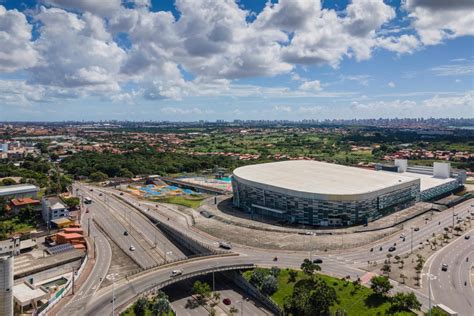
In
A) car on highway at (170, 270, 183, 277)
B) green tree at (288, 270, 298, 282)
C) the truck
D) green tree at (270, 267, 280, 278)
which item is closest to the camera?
the truck

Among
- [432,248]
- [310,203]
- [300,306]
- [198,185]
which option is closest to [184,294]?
[300,306]

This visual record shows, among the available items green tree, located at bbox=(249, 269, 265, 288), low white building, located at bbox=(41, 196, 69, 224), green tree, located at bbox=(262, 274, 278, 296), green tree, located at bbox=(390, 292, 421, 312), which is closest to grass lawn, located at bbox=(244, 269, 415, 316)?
green tree, located at bbox=(262, 274, 278, 296)

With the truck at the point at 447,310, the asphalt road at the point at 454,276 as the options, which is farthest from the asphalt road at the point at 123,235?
the asphalt road at the point at 454,276

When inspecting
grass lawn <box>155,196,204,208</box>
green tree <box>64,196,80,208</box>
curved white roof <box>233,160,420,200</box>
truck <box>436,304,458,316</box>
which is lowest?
grass lawn <box>155,196,204,208</box>

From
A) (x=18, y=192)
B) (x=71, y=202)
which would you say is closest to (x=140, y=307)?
(x=71, y=202)

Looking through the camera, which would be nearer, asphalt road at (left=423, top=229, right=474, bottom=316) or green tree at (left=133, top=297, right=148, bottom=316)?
green tree at (left=133, top=297, right=148, bottom=316)

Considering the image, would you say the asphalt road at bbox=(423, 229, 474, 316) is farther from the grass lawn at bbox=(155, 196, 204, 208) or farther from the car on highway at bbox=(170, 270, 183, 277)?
the grass lawn at bbox=(155, 196, 204, 208)

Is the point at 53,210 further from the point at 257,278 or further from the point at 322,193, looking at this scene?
the point at 322,193
